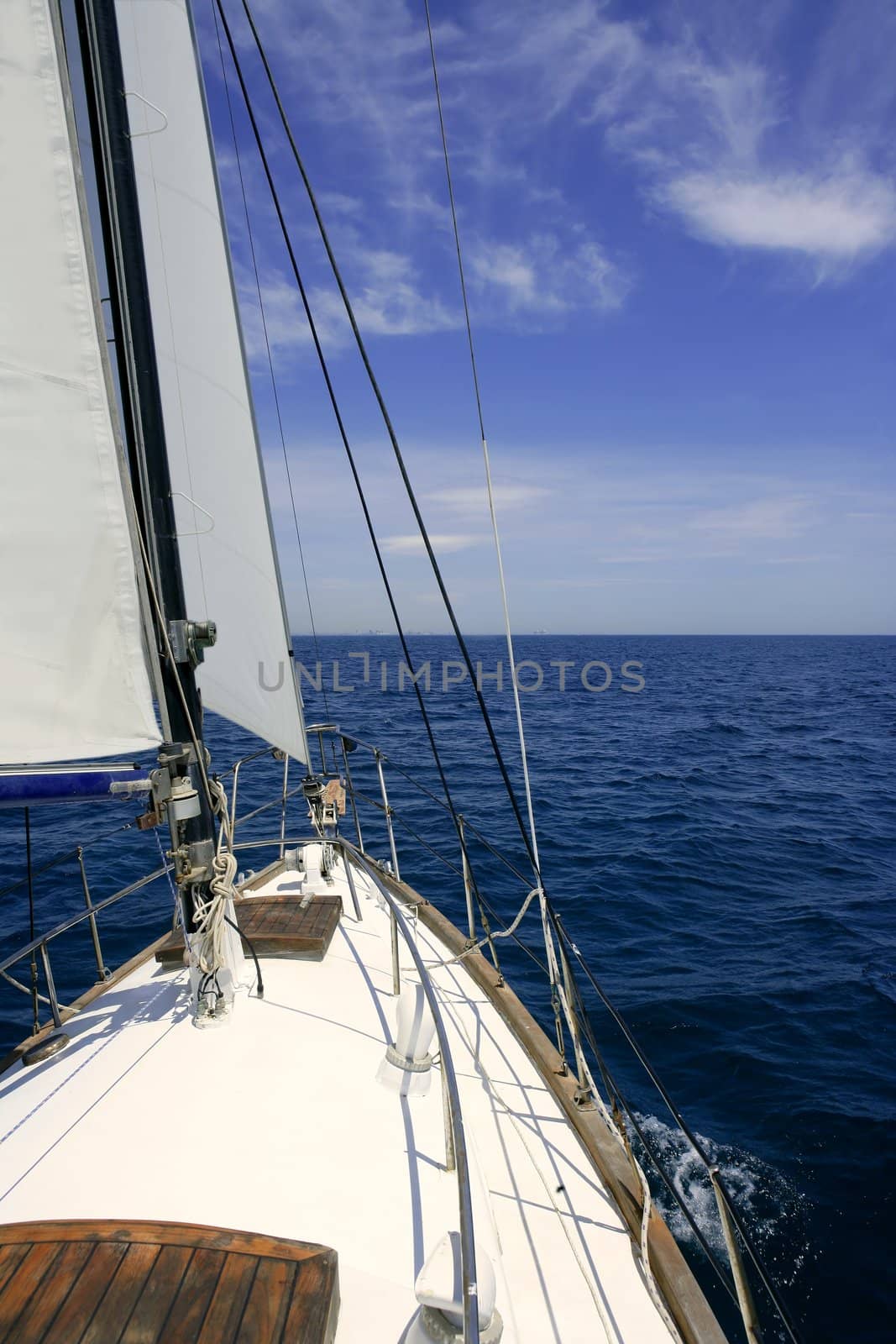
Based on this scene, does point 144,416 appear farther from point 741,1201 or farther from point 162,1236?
point 741,1201

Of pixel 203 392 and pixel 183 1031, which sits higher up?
pixel 203 392

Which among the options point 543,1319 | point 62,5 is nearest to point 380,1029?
point 543,1319

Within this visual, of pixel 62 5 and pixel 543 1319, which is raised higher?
pixel 62 5

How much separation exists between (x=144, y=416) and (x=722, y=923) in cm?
1006

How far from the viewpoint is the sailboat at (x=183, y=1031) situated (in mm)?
2496

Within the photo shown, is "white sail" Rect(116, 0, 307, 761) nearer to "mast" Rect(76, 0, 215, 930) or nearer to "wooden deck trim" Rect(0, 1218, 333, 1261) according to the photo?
"mast" Rect(76, 0, 215, 930)

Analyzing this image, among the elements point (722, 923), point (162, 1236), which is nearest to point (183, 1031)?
point (162, 1236)

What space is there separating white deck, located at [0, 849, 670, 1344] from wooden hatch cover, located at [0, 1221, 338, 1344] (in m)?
0.28

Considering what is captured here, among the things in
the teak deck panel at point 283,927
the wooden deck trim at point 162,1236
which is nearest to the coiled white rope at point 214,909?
the teak deck panel at point 283,927

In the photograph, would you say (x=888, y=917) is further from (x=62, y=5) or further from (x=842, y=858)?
(x=62, y=5)

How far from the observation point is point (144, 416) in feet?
12.4

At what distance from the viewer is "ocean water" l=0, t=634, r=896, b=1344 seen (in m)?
5.54

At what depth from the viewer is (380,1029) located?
4.36 meters

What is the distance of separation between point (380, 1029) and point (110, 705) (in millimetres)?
2616
